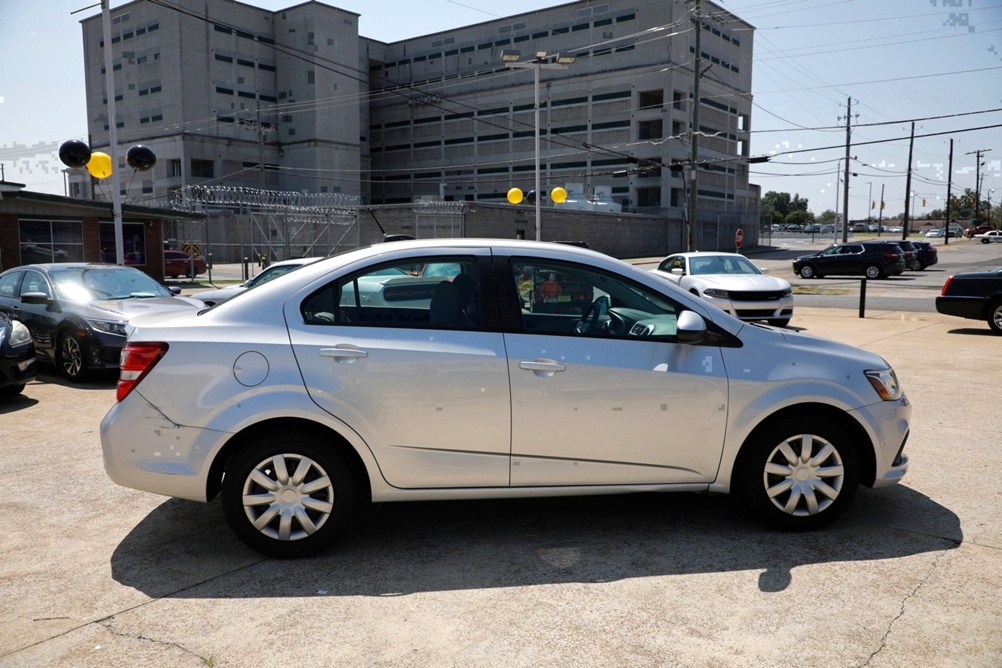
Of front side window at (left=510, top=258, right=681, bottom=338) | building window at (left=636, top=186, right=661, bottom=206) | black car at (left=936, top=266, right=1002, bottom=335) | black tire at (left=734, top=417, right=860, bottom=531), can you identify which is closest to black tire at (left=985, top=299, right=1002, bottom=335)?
black car at (left=936, top=266, right=1002, bottom=335)

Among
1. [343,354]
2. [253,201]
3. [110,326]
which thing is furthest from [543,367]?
[253,201]

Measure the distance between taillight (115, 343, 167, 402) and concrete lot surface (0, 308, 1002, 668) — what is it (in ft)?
3.18

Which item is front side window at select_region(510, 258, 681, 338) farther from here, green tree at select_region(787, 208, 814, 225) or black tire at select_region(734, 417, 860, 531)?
green tree at select_region(787, 208, 814, 225)

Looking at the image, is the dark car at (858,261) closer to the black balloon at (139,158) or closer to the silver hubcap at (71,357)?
the black balloon at (139,158)

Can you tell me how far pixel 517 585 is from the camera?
13.0 feet

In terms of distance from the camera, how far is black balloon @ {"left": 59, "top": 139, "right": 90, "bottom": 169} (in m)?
21.9

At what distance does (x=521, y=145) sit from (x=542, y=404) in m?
83.2

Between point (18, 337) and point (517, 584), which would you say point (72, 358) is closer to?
point (18, 337)

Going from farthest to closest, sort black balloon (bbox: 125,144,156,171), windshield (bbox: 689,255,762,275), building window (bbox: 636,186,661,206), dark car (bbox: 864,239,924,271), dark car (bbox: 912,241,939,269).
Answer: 1. building window (bbox: 636,186,661,206)
2. dark car (bbox: 912,241,939,269)
3. dark car (bbox: 864,239,924,271)
4. black balloon (bbox: 125,144,156,171)
5. windshield (bbox: 689,255,762,275)

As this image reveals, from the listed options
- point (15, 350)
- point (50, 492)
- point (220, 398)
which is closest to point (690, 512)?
point (220, 398)

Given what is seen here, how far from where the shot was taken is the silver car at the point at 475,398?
416cm

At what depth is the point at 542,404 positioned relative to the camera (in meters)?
4.25

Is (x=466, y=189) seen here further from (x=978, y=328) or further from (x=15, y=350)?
(x=15, y=350)

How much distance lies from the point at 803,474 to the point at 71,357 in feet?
29.3
